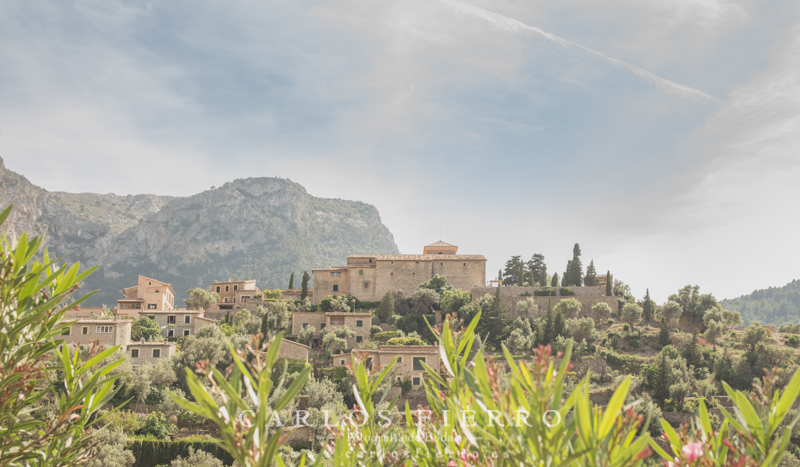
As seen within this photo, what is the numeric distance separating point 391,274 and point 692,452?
46.1 m

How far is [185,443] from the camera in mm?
24891

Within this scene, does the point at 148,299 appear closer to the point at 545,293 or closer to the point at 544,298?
the point at 544,298

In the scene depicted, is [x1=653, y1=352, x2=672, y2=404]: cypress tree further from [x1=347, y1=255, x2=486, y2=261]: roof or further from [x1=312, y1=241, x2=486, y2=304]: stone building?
[x1=347, y1=255, x2=486, y2=261]: roof

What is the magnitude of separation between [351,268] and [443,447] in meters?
45.1

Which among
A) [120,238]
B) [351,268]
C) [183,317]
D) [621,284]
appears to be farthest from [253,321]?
[120,238]

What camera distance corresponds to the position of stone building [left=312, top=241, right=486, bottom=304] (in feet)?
157

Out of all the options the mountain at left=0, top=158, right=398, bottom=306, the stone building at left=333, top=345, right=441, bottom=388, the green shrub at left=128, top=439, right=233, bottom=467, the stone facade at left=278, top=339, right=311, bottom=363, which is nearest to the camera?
the green shrub at left=128, top=439, right=233, bottom=467

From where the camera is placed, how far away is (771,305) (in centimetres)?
14150

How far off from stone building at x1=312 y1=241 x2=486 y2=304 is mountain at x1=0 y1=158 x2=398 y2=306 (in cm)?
8398

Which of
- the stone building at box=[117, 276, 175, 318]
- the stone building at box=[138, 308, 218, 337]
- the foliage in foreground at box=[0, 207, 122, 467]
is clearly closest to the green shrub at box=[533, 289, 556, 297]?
the stone building at box=[138, 308, 218, 337]

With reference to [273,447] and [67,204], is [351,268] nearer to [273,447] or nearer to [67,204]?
[273,447]

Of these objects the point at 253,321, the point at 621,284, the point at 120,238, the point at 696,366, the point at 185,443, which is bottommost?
the point at 185,443

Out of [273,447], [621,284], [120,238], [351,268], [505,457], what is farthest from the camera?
[120,238]

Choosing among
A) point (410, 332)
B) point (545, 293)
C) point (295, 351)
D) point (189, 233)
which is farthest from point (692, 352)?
point (189, 233)
